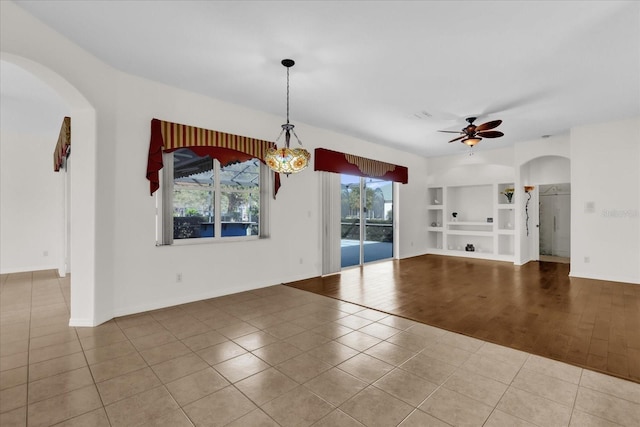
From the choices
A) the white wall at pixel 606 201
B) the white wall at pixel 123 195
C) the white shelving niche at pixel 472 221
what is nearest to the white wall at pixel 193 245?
the white wall at pixel 123 195

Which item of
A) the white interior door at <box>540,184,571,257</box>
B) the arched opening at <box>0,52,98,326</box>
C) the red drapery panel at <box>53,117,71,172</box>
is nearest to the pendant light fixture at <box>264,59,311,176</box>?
the arched opening at <box>0,52,98,326</box>

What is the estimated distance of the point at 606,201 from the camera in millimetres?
5812

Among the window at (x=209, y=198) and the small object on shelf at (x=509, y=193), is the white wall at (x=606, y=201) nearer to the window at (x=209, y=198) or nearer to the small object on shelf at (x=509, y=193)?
the small object on shelf at (x=509, y=193)

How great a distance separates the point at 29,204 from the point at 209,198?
4.79 m

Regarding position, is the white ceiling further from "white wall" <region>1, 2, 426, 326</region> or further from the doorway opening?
the doorway opening

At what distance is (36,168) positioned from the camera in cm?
661

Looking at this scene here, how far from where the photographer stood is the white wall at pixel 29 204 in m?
6.29

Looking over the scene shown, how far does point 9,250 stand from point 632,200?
1211cm

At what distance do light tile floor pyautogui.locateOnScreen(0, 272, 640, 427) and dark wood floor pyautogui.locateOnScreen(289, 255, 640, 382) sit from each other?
1.13ft

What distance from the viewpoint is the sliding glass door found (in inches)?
283

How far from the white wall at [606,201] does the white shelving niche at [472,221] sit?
173cm

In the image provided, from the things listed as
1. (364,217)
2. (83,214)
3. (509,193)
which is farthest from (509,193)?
(83,214)

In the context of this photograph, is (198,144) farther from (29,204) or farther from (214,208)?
(29,204)

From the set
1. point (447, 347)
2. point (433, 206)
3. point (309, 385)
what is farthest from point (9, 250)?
point (433, 206)
